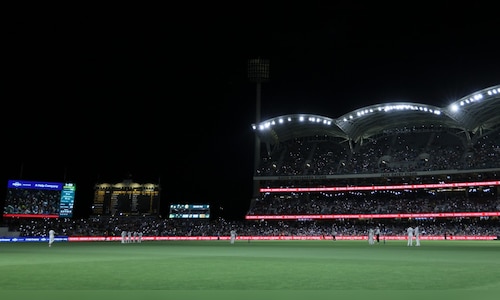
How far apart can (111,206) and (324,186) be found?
4065cm

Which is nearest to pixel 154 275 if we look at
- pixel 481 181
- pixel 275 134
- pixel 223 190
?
pixel 481 181

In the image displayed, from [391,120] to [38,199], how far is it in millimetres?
59858

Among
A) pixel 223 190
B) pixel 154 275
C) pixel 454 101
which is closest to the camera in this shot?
pixel 154 275

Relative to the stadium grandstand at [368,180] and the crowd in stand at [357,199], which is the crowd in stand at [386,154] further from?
the stadium grandstand at [368,180]

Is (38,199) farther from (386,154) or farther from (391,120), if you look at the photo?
(391,120)

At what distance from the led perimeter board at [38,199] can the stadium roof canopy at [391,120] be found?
34838 millimetres

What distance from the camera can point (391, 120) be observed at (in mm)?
75750

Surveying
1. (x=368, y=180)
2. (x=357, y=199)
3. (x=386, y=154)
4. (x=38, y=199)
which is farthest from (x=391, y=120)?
(x=38, y=199)

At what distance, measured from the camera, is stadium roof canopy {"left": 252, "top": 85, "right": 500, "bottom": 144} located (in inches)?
2539

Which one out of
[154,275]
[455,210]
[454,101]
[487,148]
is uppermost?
[454,101]

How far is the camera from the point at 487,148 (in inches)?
2699

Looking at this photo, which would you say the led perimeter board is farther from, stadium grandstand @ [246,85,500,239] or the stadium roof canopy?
the stadium roof canopy

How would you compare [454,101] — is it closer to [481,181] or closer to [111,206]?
[481,181]

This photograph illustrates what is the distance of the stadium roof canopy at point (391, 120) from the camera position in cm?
6450
